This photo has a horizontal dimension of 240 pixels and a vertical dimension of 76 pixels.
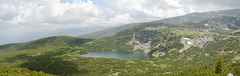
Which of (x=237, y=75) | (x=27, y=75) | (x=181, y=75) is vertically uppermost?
(x=27, y=75)

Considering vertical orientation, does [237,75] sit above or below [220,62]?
below

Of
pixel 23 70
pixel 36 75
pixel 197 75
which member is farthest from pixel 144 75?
pixel 23 70

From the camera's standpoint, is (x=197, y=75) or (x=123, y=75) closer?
(x=197, y=75)

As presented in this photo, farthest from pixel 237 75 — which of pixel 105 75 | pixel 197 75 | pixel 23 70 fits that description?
pixel 23 70

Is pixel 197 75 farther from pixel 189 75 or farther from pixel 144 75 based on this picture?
pixel 144 75

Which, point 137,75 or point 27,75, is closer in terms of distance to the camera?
point 27,75

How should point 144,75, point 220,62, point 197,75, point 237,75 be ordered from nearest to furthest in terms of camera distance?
point 220,62 → point 237,75 → point 197,75 → point 144,75

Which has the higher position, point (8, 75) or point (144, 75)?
point (8, 75)

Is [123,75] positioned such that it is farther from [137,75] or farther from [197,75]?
[197,75]

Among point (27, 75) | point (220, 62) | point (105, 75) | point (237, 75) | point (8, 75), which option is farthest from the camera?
point (105, 75)
